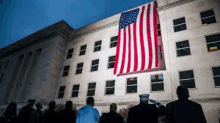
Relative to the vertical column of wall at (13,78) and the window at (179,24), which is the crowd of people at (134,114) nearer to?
the window at (179,24)

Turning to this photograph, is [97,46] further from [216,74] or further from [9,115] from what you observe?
[9,115]

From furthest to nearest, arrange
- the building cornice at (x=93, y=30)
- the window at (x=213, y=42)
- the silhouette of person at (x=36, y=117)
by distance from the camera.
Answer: the building cornice at (x=93, y=30) < the window at (x=213, y=42) < the silhouette of person at (x=36, y=117)

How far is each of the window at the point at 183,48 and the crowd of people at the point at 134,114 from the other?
41.8 ft

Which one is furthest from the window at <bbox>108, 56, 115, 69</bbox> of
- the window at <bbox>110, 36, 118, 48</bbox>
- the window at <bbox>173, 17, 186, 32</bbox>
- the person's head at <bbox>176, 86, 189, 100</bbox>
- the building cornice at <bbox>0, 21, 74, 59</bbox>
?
the person's head at <bbox>176, 86, 189, 100</bbox>

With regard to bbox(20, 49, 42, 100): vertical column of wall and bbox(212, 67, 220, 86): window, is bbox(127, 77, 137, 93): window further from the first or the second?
bbox(20, 49, 42, 100): vertical column of wall

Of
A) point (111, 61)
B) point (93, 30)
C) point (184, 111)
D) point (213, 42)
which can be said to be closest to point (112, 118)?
point (184, 111)

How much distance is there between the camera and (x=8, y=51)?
105 ft

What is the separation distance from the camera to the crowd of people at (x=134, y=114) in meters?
3.20

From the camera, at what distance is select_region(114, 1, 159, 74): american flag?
469 inches

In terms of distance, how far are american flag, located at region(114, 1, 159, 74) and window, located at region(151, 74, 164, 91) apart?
14.4 ft

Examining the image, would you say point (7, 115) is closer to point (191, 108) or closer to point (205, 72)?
point (191, 108)

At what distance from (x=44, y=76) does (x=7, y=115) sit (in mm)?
16436

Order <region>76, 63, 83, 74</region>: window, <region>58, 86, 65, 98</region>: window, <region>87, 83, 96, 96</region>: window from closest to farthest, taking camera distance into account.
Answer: <region>87, 83, 96, 96</region>: window → <region>58, 86, 65, 98</region>: window → <region>76, 63, 83, 74</region>: window

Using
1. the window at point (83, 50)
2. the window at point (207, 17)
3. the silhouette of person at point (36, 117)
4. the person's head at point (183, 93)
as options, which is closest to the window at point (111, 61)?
the window at point (83, 50)
